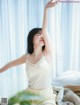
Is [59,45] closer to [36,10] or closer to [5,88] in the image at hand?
[36,10]

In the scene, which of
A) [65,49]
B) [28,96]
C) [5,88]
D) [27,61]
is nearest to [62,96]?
[28,96]

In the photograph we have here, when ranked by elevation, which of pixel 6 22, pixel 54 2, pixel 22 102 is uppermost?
pixel 54 2

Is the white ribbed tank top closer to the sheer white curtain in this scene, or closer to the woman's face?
the woman's face

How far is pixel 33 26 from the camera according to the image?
243 cm

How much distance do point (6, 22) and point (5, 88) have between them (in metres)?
0.71

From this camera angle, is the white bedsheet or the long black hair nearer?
the long black hair

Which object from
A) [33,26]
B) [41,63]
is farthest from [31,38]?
[33,26]

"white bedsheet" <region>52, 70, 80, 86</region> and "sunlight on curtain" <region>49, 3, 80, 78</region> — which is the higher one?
"sunlight on curtain" <region>49, 3, 80, 78</region>

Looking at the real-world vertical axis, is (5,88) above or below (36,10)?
below

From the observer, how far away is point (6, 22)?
2424 mm

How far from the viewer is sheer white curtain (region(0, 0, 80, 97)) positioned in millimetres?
2377

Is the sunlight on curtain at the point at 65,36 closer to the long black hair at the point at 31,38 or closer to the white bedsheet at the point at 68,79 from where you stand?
the white bedsheet at the point at 68,79

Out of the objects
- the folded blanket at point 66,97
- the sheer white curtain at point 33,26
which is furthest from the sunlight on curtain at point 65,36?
the folded blanket at point 66,97

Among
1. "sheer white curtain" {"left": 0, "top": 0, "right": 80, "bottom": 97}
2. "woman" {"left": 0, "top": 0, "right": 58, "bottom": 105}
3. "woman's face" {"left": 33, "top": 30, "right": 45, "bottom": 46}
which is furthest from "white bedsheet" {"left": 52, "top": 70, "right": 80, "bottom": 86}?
"woman's face" {"left": 33, "top": 30, "right": 45, "bottom": 46}
